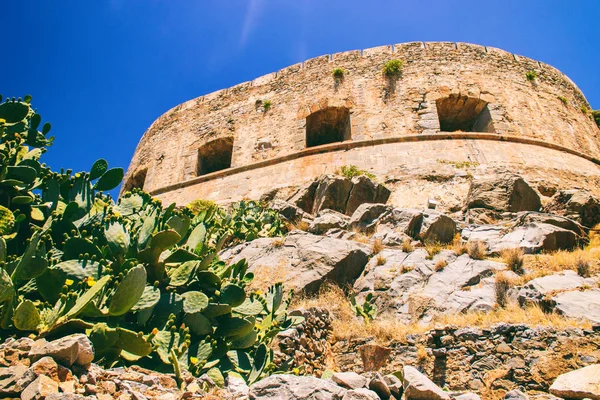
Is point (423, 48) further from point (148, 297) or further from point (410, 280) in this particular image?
point (148, 297)

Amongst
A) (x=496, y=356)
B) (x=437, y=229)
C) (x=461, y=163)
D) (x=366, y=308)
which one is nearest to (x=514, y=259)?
(x=437, y=229)

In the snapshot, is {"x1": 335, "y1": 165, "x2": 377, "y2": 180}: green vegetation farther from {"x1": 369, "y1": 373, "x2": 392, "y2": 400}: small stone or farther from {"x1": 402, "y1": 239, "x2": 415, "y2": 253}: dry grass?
{"x1": 369, "y1": 373, "x2": 392, "y2": 400}: small stone

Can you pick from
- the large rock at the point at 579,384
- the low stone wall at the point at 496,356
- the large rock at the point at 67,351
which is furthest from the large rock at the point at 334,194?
the large rock at the point at 67,351

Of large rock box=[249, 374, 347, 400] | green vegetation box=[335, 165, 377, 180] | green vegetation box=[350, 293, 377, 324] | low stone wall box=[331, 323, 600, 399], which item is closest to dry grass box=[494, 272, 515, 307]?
low stone wall box=[331, 323, 600, 399]

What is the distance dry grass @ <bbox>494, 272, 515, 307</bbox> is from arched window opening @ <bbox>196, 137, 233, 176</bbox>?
890cm

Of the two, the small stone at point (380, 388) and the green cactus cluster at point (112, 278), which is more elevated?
the green cactus cluster at point (112, 278)

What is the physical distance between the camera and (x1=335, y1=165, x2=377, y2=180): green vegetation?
32.6ft

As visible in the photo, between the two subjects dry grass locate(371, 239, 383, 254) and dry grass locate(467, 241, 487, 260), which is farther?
dry grass locate(371, 239, 383, 254)

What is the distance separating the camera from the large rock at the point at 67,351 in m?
1.86

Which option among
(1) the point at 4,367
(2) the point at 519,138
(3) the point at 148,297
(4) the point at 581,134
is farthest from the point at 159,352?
(4) the point at 581,134

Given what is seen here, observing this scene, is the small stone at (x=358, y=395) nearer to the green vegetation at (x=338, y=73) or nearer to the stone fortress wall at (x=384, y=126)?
the stone fortress wall at (x=384, y=126)

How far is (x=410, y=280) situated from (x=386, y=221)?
185 centimetres

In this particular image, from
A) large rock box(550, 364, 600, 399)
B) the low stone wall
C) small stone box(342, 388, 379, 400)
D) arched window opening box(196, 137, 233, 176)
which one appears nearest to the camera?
small stone box(342, 388, 379, 400)

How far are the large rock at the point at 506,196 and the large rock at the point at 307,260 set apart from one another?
8.35ft
